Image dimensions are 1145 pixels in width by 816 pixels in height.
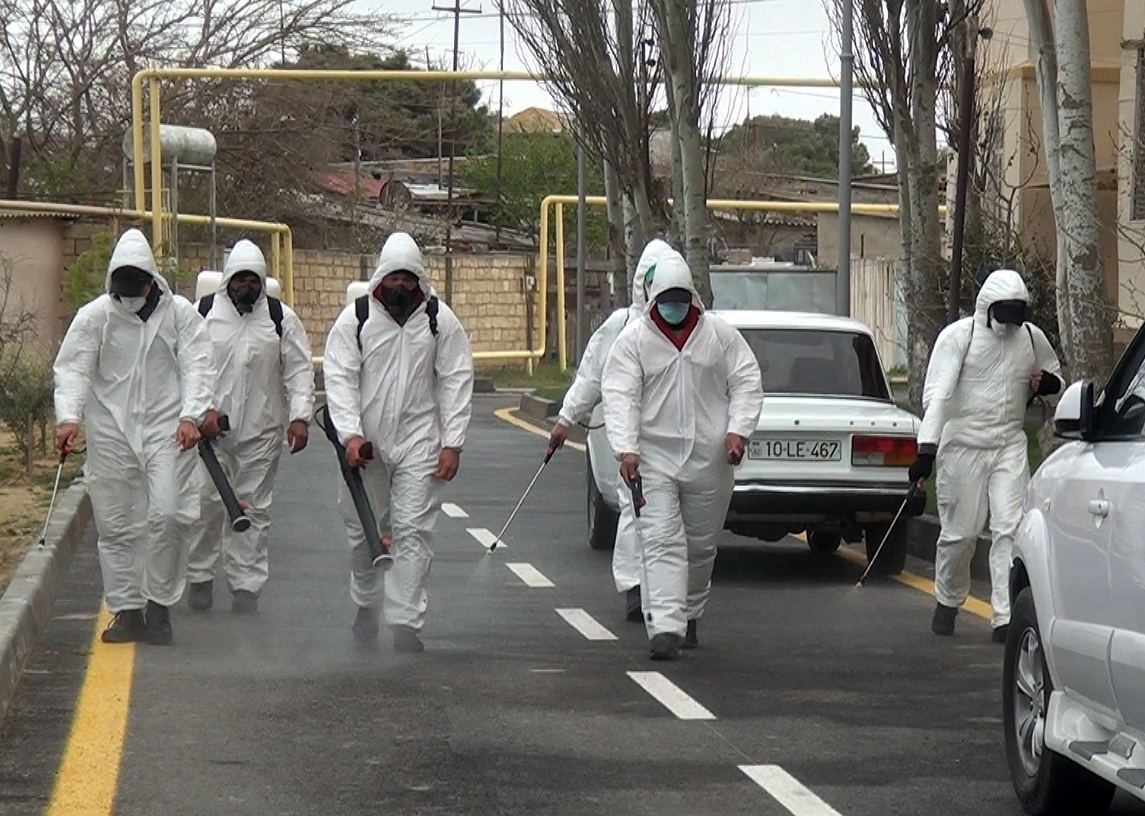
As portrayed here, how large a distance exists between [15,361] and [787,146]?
70.2 metres

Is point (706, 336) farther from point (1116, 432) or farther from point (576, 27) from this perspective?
point (576, 27)

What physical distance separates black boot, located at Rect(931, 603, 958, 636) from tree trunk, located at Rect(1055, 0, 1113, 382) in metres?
3.50

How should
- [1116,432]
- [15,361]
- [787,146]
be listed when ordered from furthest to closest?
[787,146], [15,361], [1116,432]

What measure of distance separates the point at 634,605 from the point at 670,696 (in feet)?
7.71

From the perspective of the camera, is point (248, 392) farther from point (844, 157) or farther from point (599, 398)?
point (844, 157)

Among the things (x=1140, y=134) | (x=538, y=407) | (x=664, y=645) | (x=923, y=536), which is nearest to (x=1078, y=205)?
(x=923, y=536)

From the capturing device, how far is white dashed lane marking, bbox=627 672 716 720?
871cm

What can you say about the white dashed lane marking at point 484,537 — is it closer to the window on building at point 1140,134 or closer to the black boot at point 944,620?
the black boot at point 944,620

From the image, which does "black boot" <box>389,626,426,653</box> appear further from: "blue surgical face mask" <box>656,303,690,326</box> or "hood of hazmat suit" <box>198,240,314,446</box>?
"hood of hazmat suit" <box>198,240,314,446</box>

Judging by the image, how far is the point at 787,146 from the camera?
87.3 m

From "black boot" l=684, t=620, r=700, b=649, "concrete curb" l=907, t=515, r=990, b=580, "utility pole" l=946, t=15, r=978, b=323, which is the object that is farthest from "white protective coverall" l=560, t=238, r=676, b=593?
"utility pole" l=946, t=15, r=978, b=323

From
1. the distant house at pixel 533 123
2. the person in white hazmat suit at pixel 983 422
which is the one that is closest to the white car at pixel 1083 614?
the person in white hazmat suit at pixel 983 422

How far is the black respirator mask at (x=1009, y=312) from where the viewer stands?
35.7 ft

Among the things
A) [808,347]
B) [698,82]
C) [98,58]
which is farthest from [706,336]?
[98,58]
